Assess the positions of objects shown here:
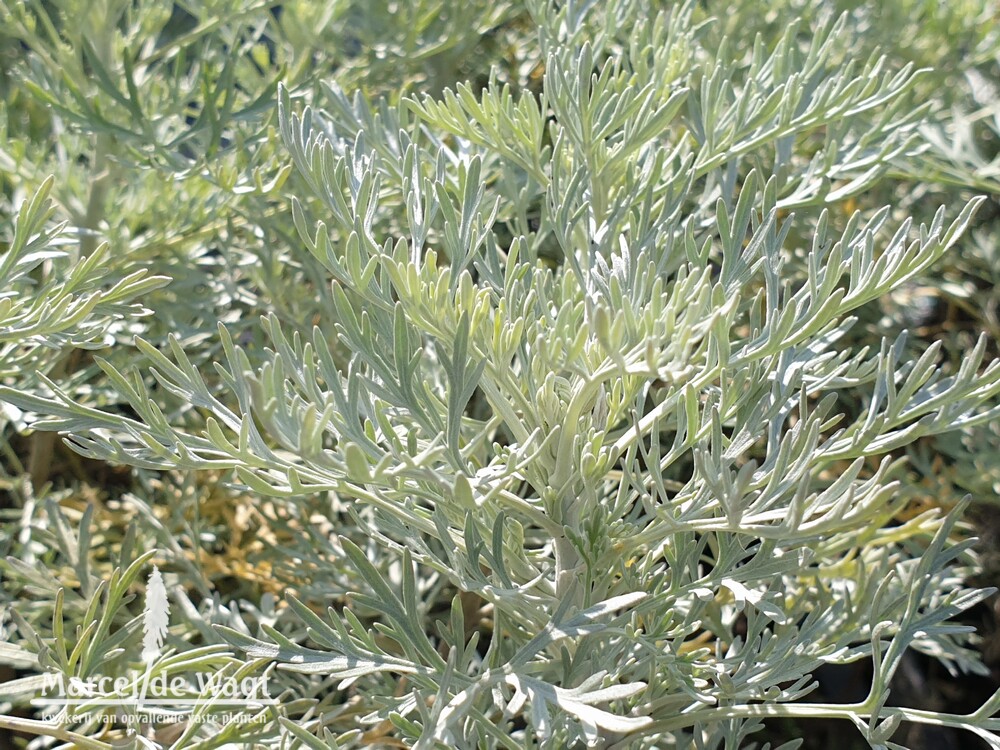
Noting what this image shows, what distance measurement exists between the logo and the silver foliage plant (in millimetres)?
18

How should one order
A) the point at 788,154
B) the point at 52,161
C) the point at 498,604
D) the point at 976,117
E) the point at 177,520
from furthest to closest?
the point at 976,117, the point at 52,161, the point at 177,520, the point at 788,154, the point at 498,604

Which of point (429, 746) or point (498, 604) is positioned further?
point (498, 604)

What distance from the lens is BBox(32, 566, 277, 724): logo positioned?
2.10ft

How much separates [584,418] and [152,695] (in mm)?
385

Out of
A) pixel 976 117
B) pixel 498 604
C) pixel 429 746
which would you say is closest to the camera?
pixel 429 746

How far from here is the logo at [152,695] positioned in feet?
2.10

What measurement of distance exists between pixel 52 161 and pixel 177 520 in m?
0.47

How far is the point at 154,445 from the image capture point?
0.57 m

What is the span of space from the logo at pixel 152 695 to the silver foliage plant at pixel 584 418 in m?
0.02

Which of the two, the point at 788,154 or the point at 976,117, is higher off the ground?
the point at 788,154

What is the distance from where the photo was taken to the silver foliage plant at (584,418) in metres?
0.56

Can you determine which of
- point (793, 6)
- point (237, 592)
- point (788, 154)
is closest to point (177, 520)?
point (237, 592)

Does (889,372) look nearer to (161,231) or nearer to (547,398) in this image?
(547,398)

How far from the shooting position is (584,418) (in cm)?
71
